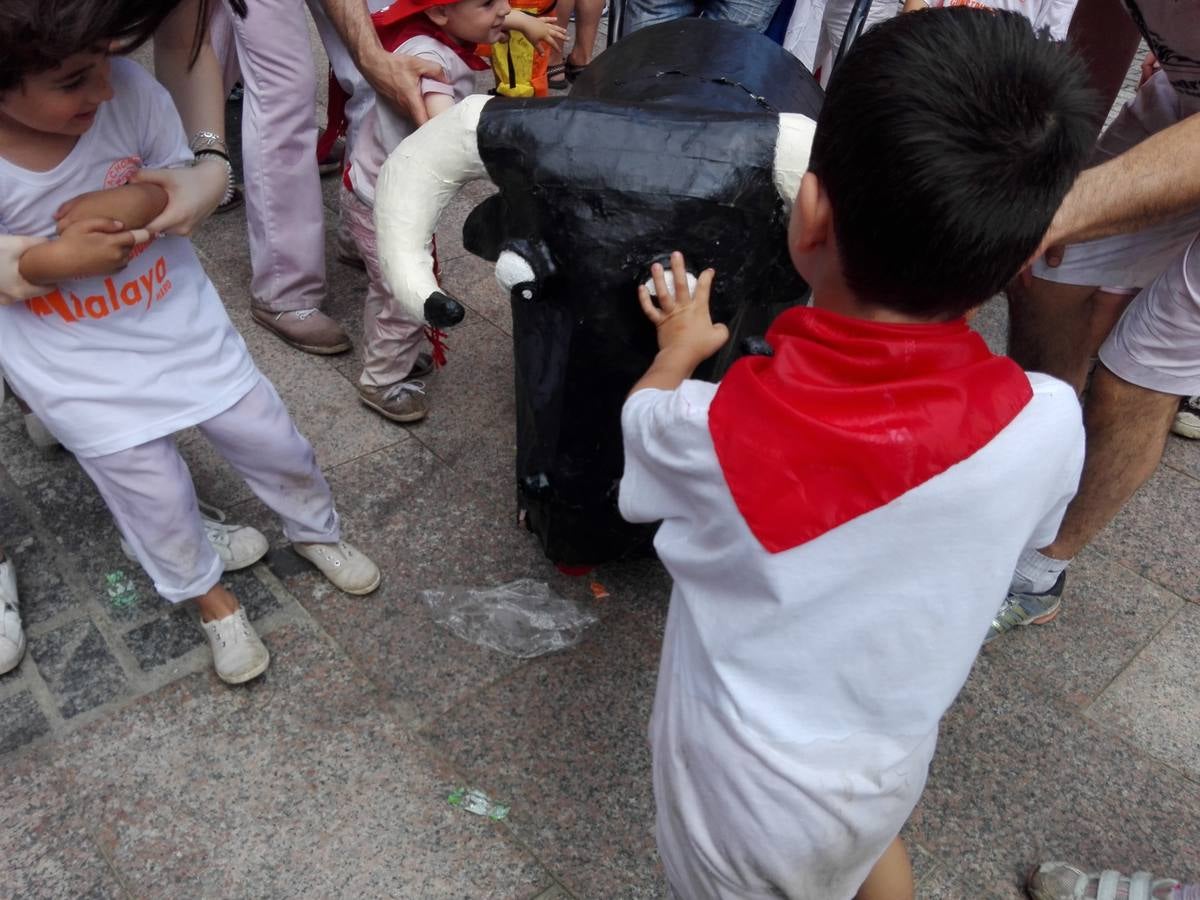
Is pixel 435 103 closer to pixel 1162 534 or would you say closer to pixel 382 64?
pixel 382 64

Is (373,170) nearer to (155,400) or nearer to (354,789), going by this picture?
(155,400)

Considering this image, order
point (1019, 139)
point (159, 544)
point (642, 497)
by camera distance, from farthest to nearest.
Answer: point (159, 544) → point (642, 497) → point (1019, 139)

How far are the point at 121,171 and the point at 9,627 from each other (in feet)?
3.78

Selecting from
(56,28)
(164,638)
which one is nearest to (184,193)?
(56,28)

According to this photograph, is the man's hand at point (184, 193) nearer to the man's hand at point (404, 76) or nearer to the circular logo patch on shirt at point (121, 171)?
the circular logo patch on shirt at point (121, 171)

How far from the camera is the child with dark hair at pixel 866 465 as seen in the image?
1.12m

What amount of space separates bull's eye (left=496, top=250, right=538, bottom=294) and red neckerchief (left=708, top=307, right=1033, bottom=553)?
1.90ft

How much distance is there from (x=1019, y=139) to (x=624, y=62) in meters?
1.40

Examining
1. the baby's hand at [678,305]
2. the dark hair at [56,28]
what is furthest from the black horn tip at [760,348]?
the dark hair at [56,28]

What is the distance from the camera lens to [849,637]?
1.28m

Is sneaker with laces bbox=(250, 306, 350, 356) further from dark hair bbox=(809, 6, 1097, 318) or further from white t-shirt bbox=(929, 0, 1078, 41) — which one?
dark hair bbox=(809, 6, 1097, 318)

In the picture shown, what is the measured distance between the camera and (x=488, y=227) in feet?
6.26

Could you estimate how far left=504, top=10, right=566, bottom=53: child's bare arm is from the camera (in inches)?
110

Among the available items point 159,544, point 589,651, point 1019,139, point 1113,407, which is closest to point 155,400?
point 159,544
